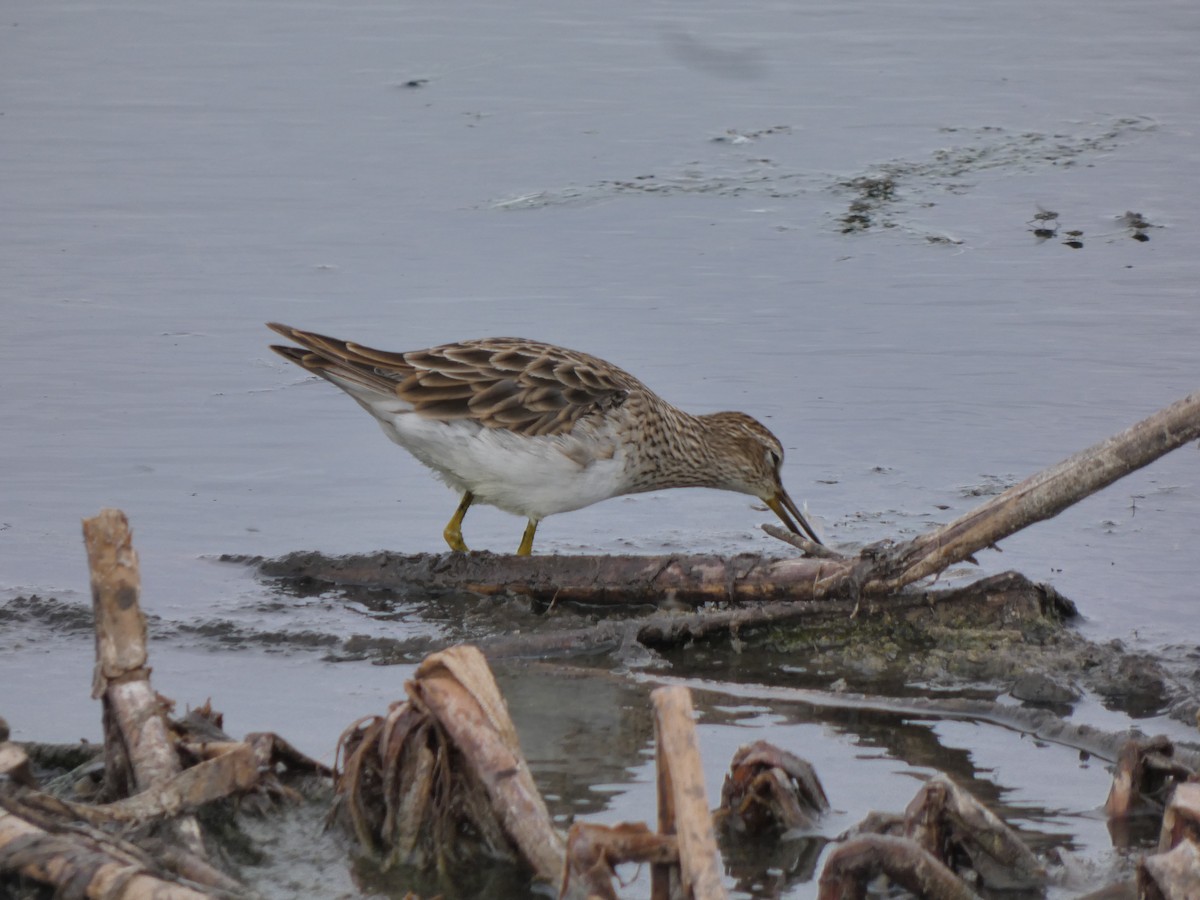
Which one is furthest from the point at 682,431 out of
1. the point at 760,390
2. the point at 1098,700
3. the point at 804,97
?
the point at 804,97

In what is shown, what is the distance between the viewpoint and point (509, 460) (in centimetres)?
688

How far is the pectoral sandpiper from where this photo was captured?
270 inches

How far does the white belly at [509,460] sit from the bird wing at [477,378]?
2.3 inches

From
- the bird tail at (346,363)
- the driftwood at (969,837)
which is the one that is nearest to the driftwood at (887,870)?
the driftwood at (969,837)

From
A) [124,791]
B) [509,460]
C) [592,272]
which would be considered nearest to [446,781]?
[124,791]

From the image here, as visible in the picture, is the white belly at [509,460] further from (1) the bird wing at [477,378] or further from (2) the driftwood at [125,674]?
(2) the driftwood at [125,674]

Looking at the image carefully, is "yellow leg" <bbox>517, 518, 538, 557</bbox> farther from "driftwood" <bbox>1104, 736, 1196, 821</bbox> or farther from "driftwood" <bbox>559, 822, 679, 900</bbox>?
"driftwood" <bbox>559, 822, 679, 900</bbox>

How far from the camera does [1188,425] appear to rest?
4.71 metres

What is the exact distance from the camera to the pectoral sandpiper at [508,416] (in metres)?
6.87

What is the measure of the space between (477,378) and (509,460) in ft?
1.18

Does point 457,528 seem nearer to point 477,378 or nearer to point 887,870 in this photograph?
point 477,378

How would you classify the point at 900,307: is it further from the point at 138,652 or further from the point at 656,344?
the point at 138,652

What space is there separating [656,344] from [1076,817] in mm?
4851

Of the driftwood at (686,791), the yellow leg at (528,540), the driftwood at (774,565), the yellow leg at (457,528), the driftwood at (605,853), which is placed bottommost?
the yellow leg at (528,540)
